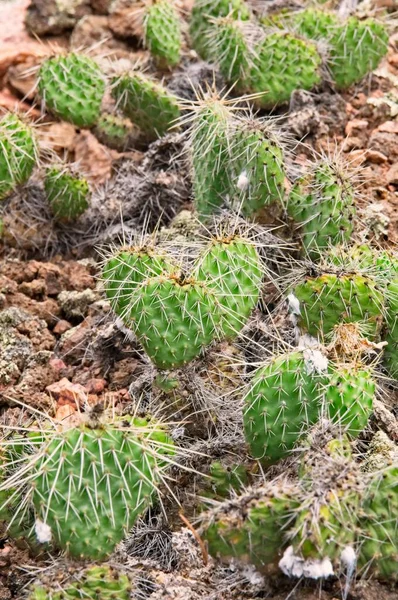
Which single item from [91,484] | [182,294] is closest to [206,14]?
[182,294]

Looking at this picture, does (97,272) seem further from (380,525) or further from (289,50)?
(380,525)

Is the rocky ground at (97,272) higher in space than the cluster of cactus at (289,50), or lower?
lower

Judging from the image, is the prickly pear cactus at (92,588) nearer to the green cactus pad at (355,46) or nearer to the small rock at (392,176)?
the small rock at (392,176)

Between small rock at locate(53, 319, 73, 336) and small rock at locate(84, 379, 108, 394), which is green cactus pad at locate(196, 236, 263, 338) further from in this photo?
small rock at locate(53, 319, 73, 336)

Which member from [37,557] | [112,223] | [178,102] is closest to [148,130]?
[178,102]

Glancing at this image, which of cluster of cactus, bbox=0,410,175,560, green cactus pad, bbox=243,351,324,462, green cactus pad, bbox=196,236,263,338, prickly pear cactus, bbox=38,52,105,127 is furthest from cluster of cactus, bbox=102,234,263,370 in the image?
prickly pear cactus, bbox=38,52,105,127

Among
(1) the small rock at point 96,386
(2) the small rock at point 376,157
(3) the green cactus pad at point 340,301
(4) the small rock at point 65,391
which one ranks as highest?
(3) the green cactus pad at point 340,301

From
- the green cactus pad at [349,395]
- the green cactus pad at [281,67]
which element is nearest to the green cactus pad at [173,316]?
the green cactus pad at [349,395]
